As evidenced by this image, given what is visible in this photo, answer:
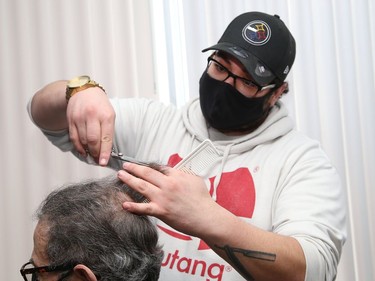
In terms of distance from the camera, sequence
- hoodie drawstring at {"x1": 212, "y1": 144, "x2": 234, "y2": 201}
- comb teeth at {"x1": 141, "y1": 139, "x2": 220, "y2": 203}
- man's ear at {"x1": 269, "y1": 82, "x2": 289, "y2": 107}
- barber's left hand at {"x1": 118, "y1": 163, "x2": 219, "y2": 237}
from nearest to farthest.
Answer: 1. barber's left hand at {"x1": 118, "y1": 163, "x2": 219, "y2": 237}
2. comb teeth at {"x1": 141, "y1": 139, "x2": 220, "y2": 203}
3. hoodie drawstring at {"x1": 212, "y1": 144, "x2": 234, "y2": 201}
4. man's ear at {"x1": 269, "y1": 82, "x2": 289, "y2": 107}

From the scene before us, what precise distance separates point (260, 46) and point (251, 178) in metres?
0.41

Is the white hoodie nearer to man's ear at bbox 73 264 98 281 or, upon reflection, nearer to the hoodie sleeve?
the hoodie sleeve

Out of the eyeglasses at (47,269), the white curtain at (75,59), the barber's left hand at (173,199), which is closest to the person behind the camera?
the barber's left hand at (173,199)

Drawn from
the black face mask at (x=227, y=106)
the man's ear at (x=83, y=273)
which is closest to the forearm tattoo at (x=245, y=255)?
the man's ear at (x=83, y=273)

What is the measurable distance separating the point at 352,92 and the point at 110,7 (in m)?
1.26

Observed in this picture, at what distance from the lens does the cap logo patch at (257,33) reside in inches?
67.7

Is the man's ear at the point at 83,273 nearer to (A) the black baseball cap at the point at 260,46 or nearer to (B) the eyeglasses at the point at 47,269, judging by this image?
(B) the eyeglasses at the point at 47,269

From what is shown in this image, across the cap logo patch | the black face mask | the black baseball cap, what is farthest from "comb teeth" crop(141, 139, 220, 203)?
the cap logo patch

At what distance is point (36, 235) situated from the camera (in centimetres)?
128

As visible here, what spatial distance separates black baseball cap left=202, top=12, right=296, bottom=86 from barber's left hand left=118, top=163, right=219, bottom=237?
652 millimetres

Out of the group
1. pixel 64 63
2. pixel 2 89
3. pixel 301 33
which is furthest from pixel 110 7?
pixel 301 33

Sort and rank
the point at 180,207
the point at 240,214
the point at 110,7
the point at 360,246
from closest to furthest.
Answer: the point at 180,207 → the point at 240,214 → the point at 360,246 → the point at 110,7

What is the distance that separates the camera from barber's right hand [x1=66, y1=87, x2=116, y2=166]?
1370 millimetres

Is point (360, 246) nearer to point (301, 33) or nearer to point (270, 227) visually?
point (301, 33)
